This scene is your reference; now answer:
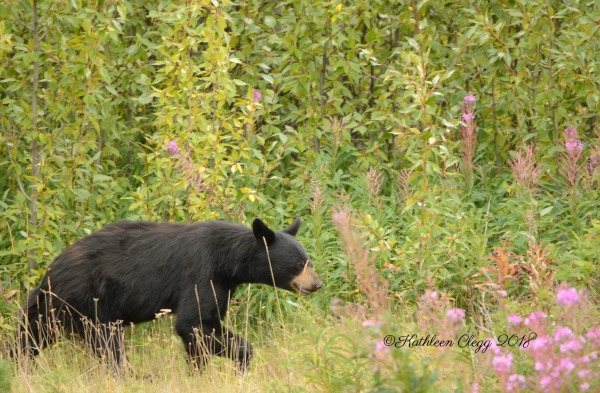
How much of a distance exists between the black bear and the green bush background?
2.06 ft

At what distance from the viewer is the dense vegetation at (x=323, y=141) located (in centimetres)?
700

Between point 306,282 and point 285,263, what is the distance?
209mm

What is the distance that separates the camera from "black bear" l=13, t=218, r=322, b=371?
6.41m

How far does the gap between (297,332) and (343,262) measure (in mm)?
647

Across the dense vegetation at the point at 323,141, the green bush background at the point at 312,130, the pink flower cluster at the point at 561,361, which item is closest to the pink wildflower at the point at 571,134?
the dense vegetation at the point at 323,141

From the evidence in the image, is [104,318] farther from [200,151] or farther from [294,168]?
[294,168]

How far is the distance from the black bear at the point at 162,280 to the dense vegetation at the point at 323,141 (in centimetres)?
39

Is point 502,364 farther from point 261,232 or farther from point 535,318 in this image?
point 261,232

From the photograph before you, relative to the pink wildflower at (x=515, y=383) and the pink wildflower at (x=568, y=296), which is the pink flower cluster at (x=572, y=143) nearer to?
the pink wildflower at (x=515, y=383)

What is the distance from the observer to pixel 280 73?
8859mm

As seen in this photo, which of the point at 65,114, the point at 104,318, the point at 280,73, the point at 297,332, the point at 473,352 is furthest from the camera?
the point at 280,73

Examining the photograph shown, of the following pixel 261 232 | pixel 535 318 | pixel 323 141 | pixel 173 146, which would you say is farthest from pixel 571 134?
pixel 535 318

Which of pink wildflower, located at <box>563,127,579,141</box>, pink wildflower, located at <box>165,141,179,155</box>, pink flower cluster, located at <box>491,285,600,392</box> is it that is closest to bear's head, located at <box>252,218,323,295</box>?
pink wildflower, located at <box>165,141,179,155</box>

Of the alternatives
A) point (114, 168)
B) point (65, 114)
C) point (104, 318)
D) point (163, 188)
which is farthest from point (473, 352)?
point (114, 168)
